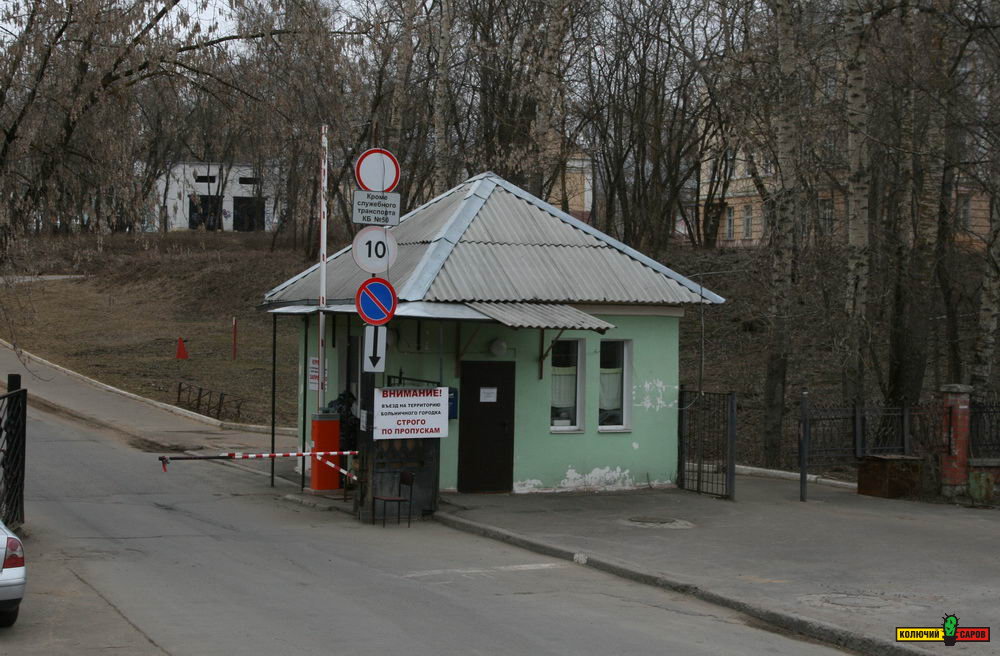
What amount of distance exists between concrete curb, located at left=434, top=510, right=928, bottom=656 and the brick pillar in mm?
8115

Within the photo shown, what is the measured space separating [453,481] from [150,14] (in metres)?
7.79

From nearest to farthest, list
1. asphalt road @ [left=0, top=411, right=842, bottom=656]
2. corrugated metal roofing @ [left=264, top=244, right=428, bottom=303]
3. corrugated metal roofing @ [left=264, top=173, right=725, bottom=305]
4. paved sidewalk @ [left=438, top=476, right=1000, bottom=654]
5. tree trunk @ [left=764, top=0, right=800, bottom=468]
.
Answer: asphalt road @ [left=0, top=411, right=842, bottom=656]
paved sidewalk @ [left=438, top=476, right=1000, bottom=654]
corrugated metal roofing @ [left=264, top=173, right=725, bottom=305]
corrugated metal roofing @ [left=264, top=244, right=428, bottom=303]
tree trunk @ [left=764, top=0, right=800, bottom=468]

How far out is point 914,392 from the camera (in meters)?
20.6

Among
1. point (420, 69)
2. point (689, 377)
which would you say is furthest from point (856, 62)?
point (420, 69)

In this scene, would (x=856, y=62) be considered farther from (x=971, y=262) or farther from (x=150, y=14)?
(x=150, y=14)

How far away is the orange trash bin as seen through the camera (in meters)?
15.8

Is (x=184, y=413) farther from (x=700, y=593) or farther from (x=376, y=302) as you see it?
(x=700, y=593)

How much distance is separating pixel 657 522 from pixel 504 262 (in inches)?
191

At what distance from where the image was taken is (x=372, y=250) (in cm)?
1412

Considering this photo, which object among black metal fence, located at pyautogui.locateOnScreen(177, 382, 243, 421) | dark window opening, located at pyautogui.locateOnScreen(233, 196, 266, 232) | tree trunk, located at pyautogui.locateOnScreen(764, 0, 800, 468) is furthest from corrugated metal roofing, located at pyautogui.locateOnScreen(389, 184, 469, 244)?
dark window opening, located at pyautogui.locateOnScreen(233, 196, 266, 232)

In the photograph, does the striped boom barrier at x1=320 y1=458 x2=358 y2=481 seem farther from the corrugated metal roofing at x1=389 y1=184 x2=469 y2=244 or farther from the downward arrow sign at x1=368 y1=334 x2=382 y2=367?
the corrugated metal roofing at x1=389 y1=184 x2=469 y2=244

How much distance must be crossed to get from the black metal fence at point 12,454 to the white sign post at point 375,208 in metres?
4.66

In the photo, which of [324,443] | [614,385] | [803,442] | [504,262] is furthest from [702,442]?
[324,443]

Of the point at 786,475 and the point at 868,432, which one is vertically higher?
the point at 868,432
